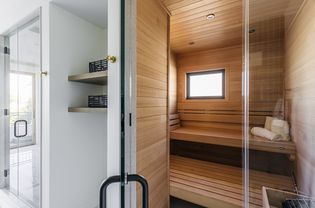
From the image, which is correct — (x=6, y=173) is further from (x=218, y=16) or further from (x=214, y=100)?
(x=218, y=16)

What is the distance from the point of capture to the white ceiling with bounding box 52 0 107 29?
1534mm

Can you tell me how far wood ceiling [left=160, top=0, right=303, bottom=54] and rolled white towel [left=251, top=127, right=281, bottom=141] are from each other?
1147mm

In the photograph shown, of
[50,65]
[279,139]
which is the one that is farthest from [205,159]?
[50,65]

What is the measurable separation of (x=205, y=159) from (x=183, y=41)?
1.98 metres

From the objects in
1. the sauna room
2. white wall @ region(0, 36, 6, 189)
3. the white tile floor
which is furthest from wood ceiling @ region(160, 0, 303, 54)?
white wall @ region(0, 36, 6, 189)

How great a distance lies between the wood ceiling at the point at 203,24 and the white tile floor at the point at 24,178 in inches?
82.3

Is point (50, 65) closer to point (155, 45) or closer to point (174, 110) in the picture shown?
point (155, 45)

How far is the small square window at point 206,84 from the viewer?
9.70 ft

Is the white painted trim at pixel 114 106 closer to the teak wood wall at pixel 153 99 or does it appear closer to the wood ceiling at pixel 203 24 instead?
the teak wood wall at pixel 153 99

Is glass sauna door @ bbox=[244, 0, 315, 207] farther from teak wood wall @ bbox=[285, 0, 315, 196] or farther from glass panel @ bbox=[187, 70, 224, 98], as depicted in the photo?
glass panel @ bbox=[187, 70, 224, 98]

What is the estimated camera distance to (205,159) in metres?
2.79

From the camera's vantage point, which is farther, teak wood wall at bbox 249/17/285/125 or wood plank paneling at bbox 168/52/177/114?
wood plank paneling at bbox 168/52/177/114

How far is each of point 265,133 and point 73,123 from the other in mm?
2141

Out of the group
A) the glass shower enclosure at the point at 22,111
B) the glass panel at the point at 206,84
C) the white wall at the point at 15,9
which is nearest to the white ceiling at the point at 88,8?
the white wall at the point at 15,9
